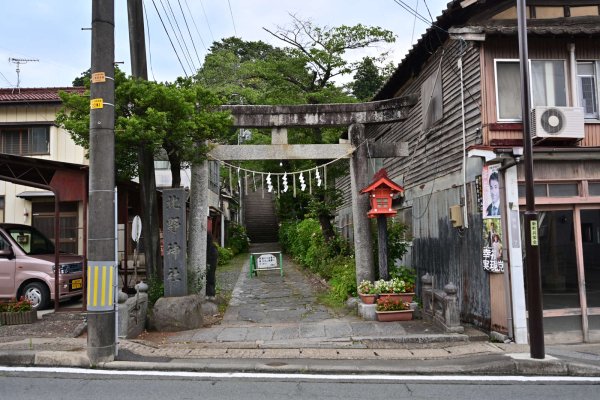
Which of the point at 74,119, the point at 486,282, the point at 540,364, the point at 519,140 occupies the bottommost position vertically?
the point at 540,364

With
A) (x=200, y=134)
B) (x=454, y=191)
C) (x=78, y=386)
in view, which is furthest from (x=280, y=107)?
(x=78, y=386)

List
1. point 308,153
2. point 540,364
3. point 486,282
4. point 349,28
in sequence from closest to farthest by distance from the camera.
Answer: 1. point 540,364
2. point 486,282
3. point 308,153
4. point 349,28

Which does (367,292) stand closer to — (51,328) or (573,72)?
(573,72)

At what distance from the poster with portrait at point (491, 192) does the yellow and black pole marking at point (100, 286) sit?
23.4 feet

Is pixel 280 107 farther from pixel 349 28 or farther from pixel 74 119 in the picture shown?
pixel 349 28

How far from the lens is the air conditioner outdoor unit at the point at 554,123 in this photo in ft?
31.7

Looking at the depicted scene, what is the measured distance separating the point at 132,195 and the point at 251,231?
25.1 m

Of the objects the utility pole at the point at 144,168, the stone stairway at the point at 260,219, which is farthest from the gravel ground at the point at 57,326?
the stone stairway at the point at 260,219

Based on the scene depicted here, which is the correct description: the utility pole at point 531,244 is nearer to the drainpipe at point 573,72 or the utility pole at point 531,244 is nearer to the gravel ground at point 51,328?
the drainpipe at point 573,72

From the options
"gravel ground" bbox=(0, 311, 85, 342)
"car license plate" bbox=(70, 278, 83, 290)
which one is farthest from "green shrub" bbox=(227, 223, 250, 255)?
"gravel ground" bbox=(0, 311, 85, 342)

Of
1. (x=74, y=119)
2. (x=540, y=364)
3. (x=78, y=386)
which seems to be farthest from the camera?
(x=74, y=119)

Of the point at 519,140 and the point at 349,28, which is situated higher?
the point at 349,28

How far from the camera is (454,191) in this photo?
36.9 feet

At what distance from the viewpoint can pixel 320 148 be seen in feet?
39.7
